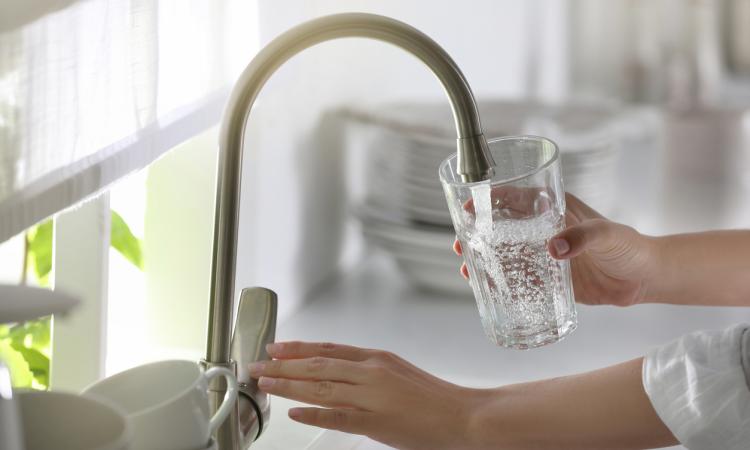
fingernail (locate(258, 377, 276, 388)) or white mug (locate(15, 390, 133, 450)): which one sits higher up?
white mug (locate(15, 390, 133, 450))

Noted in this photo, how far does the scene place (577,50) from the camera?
3.21m

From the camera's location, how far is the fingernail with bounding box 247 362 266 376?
35.3 inches

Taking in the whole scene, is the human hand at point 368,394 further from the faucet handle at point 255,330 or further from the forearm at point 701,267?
the forearm at point 701,267

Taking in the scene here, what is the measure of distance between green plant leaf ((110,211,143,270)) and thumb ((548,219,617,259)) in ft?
1.80

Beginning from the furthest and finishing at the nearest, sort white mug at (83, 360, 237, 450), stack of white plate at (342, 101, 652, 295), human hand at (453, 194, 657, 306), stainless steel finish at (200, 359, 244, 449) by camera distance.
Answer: stack of white plate at (342, 101, 652, 295) → human hand at (453, 194, 657, 306) → stainless steel finish at (200, 359, 244, 449) → white mug at (83, 360, 237, 450)

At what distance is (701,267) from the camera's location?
1093 mm

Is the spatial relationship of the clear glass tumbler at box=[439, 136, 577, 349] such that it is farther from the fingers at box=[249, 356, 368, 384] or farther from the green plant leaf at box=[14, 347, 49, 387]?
the green plant leaf at box=[14, 347, 49, 387]

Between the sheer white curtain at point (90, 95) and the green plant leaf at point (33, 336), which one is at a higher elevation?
the sheer white curtain at point (90, 95)

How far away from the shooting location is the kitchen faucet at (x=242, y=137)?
2.50ft

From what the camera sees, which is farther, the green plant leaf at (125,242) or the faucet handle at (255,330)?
the green plant leaf at (125,242)

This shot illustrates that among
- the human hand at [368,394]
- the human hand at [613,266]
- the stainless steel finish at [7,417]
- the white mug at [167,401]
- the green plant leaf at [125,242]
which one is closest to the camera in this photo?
the stainless steel finish at [7,417]

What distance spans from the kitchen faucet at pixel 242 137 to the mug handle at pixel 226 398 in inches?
1.7

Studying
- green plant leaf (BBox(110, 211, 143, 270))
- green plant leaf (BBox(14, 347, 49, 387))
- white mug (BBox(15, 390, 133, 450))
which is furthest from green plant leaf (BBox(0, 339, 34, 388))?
white mug (BBox(15, 390, 133, 450))

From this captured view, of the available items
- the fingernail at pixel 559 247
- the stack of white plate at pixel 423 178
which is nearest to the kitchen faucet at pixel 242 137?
the fingernail at pixel 559 247
